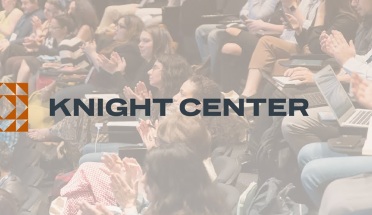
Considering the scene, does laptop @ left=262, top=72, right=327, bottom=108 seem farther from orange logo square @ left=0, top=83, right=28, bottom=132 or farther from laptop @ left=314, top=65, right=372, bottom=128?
orange logo square @ left=0, top=83, right=28, bottom=132

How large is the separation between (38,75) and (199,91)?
116 cm

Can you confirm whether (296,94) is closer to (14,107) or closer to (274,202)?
(274,202)

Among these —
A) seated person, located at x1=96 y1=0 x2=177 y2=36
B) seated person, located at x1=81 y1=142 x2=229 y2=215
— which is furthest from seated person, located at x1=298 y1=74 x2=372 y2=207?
seated person, located at x1=96 y1=0 x2=177 y2=36

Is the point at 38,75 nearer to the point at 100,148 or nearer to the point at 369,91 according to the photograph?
the point at 100,148

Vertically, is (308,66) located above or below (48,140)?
above

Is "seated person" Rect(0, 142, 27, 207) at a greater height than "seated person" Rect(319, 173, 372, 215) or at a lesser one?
lesser

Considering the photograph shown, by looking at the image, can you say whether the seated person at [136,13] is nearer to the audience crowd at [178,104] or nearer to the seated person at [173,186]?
the audience crowd at [178,104]

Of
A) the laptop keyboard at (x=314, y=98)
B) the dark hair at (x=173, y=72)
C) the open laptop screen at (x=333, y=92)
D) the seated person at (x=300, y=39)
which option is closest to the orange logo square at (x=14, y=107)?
the dark hair at (x=173, y=72)

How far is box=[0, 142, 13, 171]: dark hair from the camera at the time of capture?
7543 millimetres

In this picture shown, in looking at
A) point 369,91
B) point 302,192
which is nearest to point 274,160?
Result: point 302,192

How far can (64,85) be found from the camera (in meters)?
7.37

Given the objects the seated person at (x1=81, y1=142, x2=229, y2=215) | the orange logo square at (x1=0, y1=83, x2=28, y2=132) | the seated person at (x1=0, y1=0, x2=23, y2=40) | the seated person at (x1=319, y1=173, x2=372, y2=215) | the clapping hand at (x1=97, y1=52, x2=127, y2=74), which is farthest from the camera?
the seated person at (x1=0, y1=0, x2=23, y2=40)

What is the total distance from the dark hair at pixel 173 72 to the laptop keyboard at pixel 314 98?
0.74 m

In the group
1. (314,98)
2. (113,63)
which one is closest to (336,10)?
(314,98)
